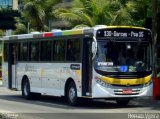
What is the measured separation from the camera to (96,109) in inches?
762

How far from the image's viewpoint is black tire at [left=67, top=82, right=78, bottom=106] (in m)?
20.3

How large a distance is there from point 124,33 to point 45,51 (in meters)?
4.33

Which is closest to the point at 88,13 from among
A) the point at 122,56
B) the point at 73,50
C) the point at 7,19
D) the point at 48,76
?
the point at 48,76

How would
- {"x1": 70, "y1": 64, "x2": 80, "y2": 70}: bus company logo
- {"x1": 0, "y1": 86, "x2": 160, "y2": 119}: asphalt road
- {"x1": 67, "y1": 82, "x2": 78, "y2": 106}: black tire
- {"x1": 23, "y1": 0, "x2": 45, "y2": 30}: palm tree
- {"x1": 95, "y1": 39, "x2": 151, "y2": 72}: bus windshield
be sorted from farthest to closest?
{"x1": 23, "y1": 0, "x2": 45, "y2": 30}: palm tree → {"x1": 67, "y1": 82, "x2": 78, "y2": 106}: black tire → {"x1": 70, "y1": 64, "x2": 80, "y2": 70}: bus company logo → {"x1": 95, "y1": 39, "x2": 151, "y2": 72}: bus windshield → {"x1": 0, "y1": 86, "x2": 160, "y2": 119}: asphalt road

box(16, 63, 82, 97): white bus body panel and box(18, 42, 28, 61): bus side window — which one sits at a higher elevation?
box(18, 42, 28, 61): bus side window

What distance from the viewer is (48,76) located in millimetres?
22656

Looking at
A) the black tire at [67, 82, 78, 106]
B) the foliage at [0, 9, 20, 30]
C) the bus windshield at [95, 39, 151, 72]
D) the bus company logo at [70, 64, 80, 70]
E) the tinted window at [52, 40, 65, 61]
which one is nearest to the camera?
the bus windshield at [95, 39, 151, 72]

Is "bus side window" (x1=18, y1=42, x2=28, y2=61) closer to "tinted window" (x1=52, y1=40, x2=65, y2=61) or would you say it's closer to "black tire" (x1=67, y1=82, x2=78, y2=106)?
"tinted window" (x1=52, y1=40, x2=65, y2=61)

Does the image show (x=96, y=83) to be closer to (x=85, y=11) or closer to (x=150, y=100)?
(x=150, y=100)

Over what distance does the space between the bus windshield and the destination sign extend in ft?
0.71

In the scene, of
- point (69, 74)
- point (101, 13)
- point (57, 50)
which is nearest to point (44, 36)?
point (57, 50)

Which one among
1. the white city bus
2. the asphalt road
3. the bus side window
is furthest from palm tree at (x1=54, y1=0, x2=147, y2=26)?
the white city bus

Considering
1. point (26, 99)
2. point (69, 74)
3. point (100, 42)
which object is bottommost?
point (26, 99)

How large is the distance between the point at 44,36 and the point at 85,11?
10.8 m
